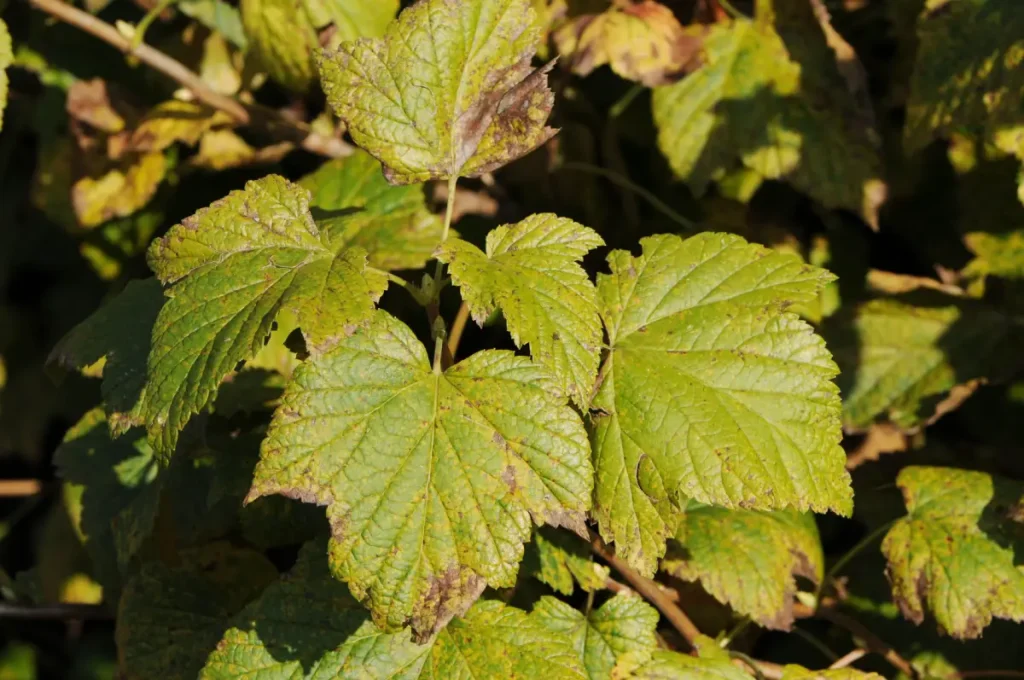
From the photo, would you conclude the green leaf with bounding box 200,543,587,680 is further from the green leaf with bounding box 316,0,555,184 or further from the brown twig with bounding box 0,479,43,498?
the brown twig with bounding box 0,479,43,498

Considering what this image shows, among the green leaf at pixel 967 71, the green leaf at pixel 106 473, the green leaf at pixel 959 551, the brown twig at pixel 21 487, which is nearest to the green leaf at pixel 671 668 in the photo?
the green leaf at pixel 959 551

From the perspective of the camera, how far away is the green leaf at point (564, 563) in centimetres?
145

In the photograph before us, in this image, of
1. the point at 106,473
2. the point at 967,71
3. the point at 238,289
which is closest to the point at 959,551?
the point at 967,71

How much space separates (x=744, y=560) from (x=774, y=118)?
931mm

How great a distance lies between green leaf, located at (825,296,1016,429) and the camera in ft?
6.54

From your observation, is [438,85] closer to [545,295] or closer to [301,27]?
[545,295]

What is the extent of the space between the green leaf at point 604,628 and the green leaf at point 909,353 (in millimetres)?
783

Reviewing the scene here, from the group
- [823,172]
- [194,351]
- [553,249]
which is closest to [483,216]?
A: [823,172]

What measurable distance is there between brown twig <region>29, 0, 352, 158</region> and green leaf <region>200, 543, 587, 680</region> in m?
1.16

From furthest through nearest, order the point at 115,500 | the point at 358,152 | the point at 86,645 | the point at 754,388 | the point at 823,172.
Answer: the point at 86,645 < the point at 358,152 < the point at 823,172 < the point at 115,500 < the point at 754,388

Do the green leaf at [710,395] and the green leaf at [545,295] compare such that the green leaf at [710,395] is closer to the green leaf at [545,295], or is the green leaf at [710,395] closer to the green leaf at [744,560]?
the green leaf at [545,295]

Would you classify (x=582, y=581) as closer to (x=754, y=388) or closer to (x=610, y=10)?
(x=754, y=388)

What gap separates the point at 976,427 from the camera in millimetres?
2148

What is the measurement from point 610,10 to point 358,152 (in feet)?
1.99
